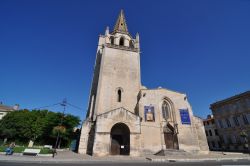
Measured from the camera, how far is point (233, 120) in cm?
3416

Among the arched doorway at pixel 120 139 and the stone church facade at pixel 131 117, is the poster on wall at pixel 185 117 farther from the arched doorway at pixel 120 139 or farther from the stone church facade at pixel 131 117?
the arched doorway at pixel 120 139

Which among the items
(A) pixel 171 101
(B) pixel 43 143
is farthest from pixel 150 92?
(B) pixel 43 143

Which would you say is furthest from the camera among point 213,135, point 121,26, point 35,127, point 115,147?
point 213,135

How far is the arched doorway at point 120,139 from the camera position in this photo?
2061cm

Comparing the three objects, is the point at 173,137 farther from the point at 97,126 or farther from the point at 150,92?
the point at 97,126

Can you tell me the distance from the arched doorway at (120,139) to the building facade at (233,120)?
941 inches

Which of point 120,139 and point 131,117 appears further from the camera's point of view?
point 120,139

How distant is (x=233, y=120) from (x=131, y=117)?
26.6 meters

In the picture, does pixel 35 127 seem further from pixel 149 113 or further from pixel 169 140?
pixel 169 140

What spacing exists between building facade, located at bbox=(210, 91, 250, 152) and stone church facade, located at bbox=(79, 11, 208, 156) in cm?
1291

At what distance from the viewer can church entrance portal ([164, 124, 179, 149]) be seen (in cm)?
2359

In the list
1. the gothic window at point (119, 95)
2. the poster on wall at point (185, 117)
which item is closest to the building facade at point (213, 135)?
the poster on wall at point (185, 117)

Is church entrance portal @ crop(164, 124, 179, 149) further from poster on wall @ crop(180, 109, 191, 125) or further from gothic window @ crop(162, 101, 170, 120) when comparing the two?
poster on wall @ crop(180, 109, 191, 125)

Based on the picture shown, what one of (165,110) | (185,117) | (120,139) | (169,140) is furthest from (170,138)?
(120,139)
